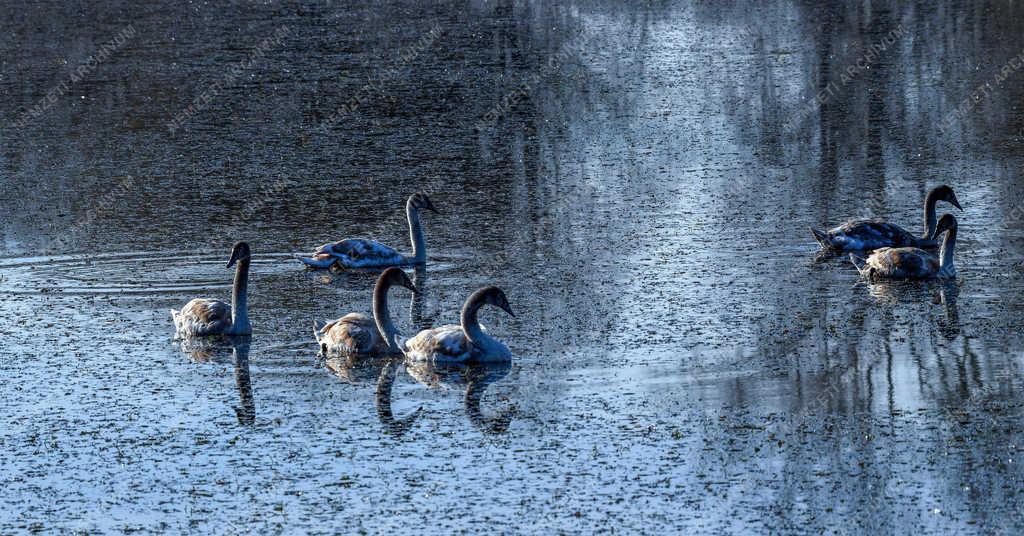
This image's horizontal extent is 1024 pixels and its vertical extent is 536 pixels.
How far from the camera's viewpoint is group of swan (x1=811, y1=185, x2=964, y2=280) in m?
13.5

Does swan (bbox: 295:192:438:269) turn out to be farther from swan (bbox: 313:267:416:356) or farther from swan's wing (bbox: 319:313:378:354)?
swan's wing (bbox: 319:313:378:354)

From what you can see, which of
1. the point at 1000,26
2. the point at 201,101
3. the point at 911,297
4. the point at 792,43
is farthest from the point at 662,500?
the point at 1000,26

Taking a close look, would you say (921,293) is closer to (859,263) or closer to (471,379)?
(859,263)

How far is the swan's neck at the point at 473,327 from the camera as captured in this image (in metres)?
11.2

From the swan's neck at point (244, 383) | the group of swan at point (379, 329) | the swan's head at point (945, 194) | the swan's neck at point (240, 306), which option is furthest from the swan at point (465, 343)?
the swan's head at point (945, 194)

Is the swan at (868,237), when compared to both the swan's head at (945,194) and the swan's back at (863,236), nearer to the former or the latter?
the swan's back at (863,236)

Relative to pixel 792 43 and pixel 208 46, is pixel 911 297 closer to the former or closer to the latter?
pixel 792 43

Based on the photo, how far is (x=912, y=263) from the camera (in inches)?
532

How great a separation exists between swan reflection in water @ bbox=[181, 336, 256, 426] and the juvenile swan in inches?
2.6

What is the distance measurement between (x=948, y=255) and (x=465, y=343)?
182 inches

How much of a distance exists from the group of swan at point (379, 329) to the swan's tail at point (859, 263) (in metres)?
3.54

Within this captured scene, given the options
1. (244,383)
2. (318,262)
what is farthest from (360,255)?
(244,383)

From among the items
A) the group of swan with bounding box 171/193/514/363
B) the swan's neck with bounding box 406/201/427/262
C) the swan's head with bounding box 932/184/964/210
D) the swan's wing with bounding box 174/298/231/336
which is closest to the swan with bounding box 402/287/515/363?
the group of swan with bounding box 171/193/514/363

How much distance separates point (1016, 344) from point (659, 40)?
1547cm
